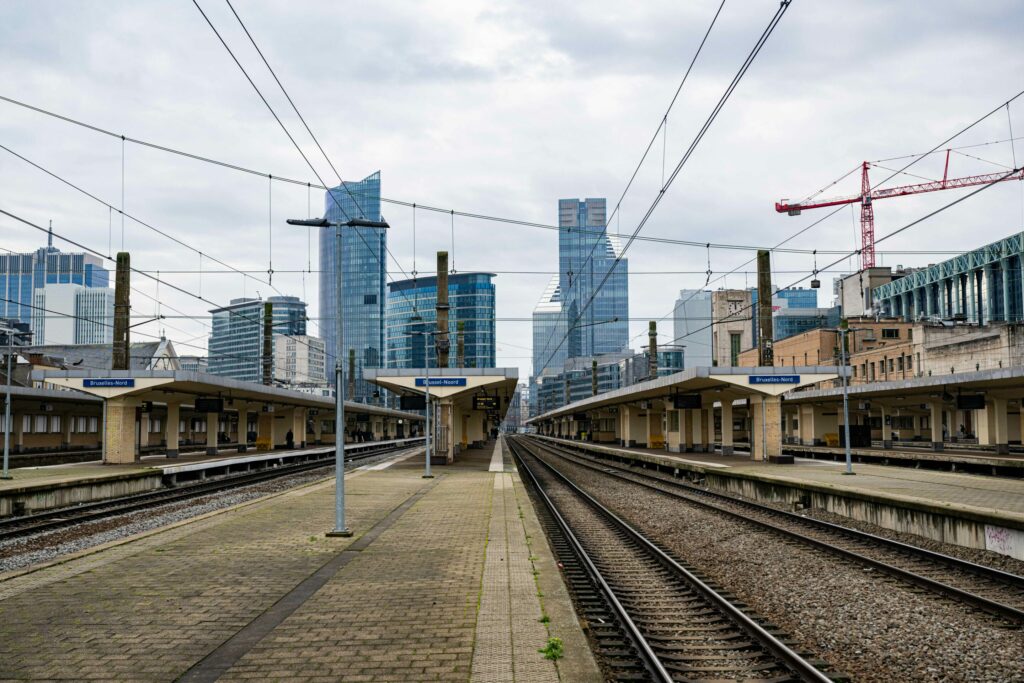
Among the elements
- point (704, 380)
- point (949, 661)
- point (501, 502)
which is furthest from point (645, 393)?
point (949, 661)

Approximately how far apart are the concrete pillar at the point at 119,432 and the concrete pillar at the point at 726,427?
91.9ft

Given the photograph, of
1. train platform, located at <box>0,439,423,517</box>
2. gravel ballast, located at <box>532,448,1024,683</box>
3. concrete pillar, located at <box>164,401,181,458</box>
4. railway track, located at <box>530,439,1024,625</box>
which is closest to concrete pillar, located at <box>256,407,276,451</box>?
concrete pillar, located at <box>164,401,181,458</box>

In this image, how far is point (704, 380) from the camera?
3569cm

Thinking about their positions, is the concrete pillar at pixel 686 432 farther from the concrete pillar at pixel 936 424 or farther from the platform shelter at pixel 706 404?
the concrete pillar at pixel 936 424

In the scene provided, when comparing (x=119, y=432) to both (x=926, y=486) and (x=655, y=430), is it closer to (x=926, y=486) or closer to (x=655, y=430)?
(x=926, y=486)

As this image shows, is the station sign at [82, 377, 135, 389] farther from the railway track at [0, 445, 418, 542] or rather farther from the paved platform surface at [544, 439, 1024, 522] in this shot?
the paved platform surface at [544, 439, 1024, 522]

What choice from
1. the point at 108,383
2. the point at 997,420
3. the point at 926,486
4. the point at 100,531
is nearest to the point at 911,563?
the point at 926,486

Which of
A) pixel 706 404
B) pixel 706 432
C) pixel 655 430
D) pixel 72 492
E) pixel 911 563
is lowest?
pixel 911 563

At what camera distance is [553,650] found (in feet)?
22.1

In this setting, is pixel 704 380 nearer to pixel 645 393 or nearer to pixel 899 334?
pixel 645 393

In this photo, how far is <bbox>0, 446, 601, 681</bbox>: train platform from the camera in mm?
6477

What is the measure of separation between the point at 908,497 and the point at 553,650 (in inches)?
515

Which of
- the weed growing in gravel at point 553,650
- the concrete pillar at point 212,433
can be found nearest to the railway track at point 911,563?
the weed growing in gravel at point 553,650

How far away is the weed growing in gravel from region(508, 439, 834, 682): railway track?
1.79 ft
